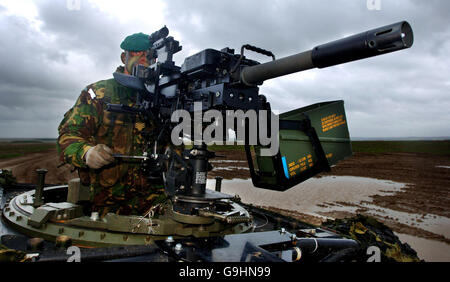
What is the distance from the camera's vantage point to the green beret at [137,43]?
5.12 m

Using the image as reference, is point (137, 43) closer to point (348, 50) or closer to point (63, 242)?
point (63, 242)

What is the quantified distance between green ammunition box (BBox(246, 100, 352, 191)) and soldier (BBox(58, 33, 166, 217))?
1.66 meters

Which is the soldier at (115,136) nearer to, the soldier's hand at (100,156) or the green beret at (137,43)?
the green beret at (137,43)

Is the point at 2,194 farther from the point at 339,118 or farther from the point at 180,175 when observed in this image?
the point at 339,118

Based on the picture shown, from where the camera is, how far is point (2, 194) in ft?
17.9

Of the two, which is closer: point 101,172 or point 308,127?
point 308,127

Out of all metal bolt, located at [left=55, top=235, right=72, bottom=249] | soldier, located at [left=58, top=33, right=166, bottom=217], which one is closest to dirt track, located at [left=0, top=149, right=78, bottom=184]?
soldier, located at [left=58, top=33, right=166, bottom=217]

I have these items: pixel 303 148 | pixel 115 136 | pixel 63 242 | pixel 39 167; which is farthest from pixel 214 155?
pixel 39 167

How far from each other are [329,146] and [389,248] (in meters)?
1.28

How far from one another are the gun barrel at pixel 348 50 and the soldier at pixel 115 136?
2.40m

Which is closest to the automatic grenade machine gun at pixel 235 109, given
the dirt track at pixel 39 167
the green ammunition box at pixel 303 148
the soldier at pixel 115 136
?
the green ammunition box at pixel 303 148

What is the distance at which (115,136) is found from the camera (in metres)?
4.85

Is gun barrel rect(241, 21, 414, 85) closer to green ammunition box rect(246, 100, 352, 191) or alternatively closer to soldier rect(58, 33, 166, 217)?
green ammunition box rect(246, 100, 352, 191)
